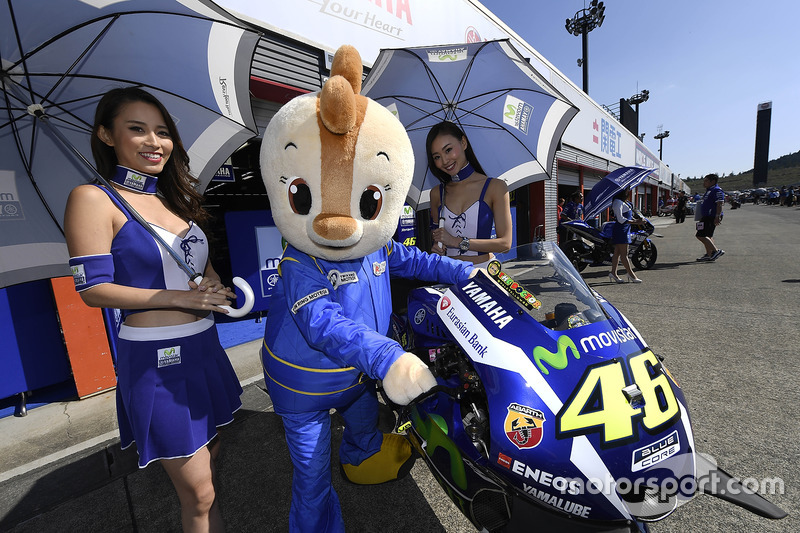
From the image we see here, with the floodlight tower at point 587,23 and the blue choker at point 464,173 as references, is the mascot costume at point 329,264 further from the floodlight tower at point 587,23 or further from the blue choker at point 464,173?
the floodlight tower at point 587,23

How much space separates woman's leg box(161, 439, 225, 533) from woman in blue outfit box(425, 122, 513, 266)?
1.78 meters

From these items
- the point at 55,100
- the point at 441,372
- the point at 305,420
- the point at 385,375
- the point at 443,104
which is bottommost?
the point at 305,420

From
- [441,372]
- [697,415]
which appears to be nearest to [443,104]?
[441,372]

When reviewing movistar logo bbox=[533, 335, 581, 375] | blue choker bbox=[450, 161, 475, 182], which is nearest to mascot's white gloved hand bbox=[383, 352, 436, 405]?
movistar logo bbox=[533, 335, 581, 375]

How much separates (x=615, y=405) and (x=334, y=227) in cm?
115

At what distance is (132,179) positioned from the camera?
1448 mm

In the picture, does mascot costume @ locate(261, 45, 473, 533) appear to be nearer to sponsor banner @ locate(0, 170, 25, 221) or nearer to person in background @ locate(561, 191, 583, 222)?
sponsor banner @ locate(0, 170, 25, 221)

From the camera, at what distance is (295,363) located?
1522mm

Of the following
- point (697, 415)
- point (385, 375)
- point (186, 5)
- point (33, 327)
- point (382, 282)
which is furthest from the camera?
point (33, 327)

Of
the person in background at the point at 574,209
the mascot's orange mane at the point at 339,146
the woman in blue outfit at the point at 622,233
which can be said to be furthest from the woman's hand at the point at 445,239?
the person in background at the point at 574,209

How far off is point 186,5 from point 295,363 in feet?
5.09

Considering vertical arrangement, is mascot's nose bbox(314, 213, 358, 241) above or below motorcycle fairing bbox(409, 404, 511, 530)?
above

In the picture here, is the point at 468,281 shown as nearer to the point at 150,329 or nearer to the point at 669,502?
the point at 669,502

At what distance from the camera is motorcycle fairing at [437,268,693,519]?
1169 mm
